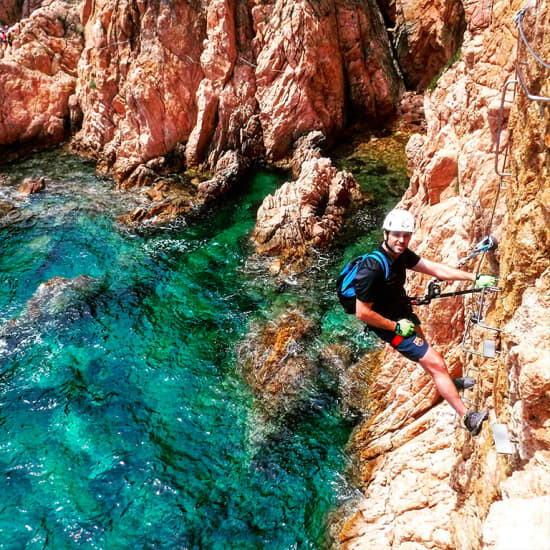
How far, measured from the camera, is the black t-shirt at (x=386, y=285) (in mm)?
6766

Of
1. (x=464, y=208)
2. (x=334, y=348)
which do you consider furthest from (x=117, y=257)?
(x=464, y=208)

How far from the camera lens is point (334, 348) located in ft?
44.4

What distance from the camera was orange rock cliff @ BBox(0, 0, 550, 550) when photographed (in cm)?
509

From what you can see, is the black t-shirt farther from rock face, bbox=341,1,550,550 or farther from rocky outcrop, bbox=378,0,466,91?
rocky outcrop, bbox=378,0,466,91

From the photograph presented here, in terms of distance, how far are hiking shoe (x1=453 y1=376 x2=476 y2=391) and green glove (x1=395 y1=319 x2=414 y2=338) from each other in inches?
49.4

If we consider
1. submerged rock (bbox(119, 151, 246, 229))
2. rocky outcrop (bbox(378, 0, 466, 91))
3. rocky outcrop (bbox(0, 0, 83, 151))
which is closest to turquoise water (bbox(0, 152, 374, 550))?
submerged rock (bbox(119, 151, 246, 229))

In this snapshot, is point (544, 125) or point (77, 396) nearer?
point (544, 125)

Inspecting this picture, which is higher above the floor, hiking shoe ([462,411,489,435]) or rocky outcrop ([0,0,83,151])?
rocky outcrop ([0,0,83,151])

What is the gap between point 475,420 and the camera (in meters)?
5.96

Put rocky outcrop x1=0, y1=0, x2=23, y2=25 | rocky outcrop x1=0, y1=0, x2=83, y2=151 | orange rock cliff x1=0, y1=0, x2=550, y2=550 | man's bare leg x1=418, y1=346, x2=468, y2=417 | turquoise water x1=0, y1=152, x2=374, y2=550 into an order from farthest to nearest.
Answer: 1. rocky outcrop x1=0, y1=0, x2=23, y2=25
2. rocky outcrop x1=0, y1=0, x2=83, y2=151
3. turquoise water x1=0, y1=152, x2=374, y2=550
4. man's bare leg x1=418, y1=346, x2=468, y2=417
5. orange rock cliff x1=0, y1=0, x2=550, y2=550

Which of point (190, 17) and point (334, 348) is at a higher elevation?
point (190, 17)

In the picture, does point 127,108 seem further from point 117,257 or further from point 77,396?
point 77,396

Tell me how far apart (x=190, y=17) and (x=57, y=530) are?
85.0ft

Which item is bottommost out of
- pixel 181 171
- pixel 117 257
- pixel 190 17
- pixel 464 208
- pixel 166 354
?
pixel 166 354
